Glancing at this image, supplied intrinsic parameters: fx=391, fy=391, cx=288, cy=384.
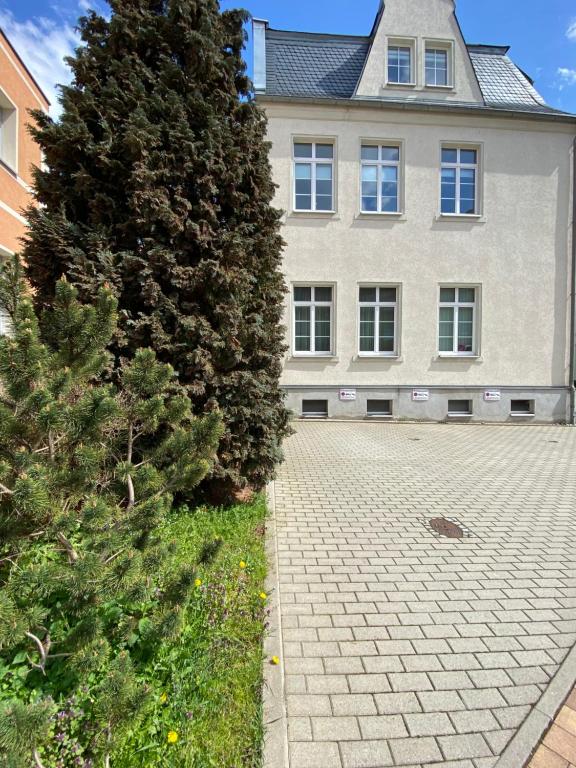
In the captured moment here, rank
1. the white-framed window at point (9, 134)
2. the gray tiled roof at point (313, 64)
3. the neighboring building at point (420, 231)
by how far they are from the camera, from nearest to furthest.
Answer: the white-framed window at point (9, 134) < the neighboring building at point (420, 231) < the gray tiled roof at point (313, 64)

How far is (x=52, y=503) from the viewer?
1545 mm

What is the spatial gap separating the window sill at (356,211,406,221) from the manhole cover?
331 inches

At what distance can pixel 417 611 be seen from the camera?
2781mm

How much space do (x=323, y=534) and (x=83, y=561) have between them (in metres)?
2.87

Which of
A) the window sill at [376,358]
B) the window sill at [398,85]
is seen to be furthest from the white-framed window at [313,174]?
the window sill at [376,358]

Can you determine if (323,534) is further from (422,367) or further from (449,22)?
(449,22)

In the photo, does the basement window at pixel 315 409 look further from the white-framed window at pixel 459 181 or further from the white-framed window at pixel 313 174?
the white-framed window at pixel 459 181

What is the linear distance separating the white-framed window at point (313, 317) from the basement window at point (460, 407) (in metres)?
3.67

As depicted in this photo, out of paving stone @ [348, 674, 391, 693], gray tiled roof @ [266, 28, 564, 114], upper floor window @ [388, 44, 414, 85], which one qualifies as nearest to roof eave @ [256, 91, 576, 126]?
gray tiled roof @ [266, 28, 564, 114]

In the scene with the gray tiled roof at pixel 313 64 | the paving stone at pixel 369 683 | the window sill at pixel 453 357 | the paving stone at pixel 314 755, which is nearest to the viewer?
the paving stone at pixel 314 755

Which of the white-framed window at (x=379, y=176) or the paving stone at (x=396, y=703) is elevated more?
the white-framed window at (x=379, y=176)

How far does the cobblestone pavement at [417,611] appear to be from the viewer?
1905 millimetres

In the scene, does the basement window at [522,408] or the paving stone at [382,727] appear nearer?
the paving stone at [382,727]

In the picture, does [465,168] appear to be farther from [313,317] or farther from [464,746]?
[464,746]
